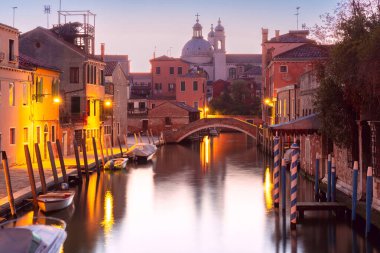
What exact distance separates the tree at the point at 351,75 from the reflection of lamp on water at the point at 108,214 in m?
5.67

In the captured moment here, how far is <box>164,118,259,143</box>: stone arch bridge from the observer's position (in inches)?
1850

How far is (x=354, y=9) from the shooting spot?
15.2 m

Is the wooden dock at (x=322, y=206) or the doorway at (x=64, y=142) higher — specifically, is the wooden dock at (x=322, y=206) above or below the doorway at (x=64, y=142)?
below

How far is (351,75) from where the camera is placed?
14086 millimetres

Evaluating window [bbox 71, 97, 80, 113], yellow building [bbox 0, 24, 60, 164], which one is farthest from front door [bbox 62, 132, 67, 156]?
window [bbox 71, 97, 80, 113]

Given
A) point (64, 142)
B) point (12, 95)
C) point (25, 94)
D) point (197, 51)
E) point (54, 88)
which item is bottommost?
point (64, 142)

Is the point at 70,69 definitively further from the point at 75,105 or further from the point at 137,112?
the point at 137,112

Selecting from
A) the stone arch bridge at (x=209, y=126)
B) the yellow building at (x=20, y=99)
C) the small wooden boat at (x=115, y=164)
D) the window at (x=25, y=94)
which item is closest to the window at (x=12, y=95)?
the yellow building at (x=20, y=99)

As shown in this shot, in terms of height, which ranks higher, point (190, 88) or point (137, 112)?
point (190, 88)

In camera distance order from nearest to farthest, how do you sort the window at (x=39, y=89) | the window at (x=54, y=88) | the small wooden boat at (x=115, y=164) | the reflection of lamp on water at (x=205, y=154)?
the window at (x=39, y=89) < the small wooden boat at (x=115, y=164) < the window at (x=54, y=88) < the reflection of lamp on water at (x=205, y=154)

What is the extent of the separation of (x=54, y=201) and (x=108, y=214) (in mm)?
1498

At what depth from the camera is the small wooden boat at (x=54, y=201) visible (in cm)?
1652

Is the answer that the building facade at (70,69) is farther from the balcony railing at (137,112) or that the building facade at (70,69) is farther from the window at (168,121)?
the balcony railing at (137,112)

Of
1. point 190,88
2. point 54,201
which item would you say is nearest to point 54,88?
point 54,201
